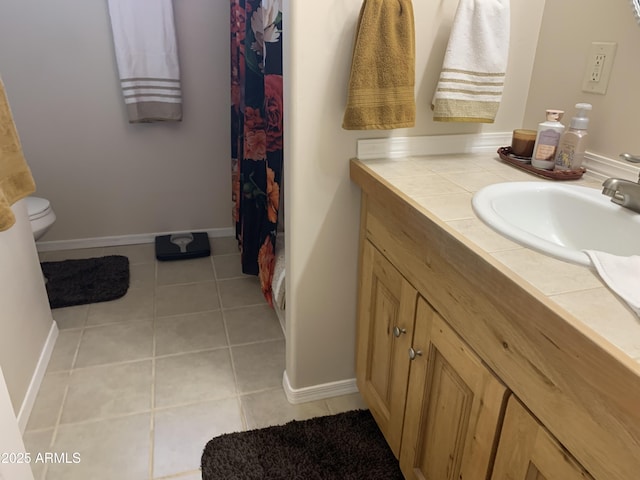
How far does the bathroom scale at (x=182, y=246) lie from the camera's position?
2.85 meters

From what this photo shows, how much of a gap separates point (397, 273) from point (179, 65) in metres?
2.02

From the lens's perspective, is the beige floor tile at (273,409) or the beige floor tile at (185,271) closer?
the beige floor tile at (273,409)

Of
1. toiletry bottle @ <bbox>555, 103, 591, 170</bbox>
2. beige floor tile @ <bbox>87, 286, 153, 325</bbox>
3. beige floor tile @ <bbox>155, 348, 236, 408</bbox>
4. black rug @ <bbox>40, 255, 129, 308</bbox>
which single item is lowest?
beige floor tile @ <bbox>155, 348, 236, 408</bbox>

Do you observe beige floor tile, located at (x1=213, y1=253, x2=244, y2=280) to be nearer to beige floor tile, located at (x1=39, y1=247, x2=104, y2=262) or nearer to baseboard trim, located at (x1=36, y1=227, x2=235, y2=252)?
baseboard trim, located at (x1=36, y1=227, x2=235, y2=252)

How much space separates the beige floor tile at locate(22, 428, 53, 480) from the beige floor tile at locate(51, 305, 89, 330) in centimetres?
65

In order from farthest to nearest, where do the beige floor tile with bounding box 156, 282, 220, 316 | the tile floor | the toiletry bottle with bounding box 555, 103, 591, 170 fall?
the beige floor tile with bounding box 156, 282, 220, 316 → the tile floor → the toiletry bottle with bounding box 555, 103, 591, 170

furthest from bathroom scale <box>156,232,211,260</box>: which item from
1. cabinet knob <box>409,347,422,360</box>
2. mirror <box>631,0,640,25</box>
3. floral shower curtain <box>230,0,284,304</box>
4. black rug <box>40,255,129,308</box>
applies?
A: mirror <box>631,0,640,25</box>

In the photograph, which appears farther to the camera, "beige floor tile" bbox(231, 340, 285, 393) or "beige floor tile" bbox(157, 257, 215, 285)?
"beige floor tile" bbox(157, 257, 215, 285)

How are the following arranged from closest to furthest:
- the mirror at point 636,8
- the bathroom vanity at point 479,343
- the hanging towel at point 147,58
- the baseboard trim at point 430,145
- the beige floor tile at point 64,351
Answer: the bathroom vanity at point 479,343, the mirror at point 636,8, the baseboard trim at point 430,145, the beige floor tile at point 64,351, the hanging towel at point 147,58

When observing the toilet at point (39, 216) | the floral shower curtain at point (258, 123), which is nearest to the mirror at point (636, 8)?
the floral shower curtain at point (258, 123)

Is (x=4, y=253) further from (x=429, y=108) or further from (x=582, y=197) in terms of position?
(x=582, y=197)

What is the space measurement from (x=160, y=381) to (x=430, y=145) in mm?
1322

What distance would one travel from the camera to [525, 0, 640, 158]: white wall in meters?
1.22

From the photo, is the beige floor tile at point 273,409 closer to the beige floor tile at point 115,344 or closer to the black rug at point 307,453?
the black rug at point 307,453
